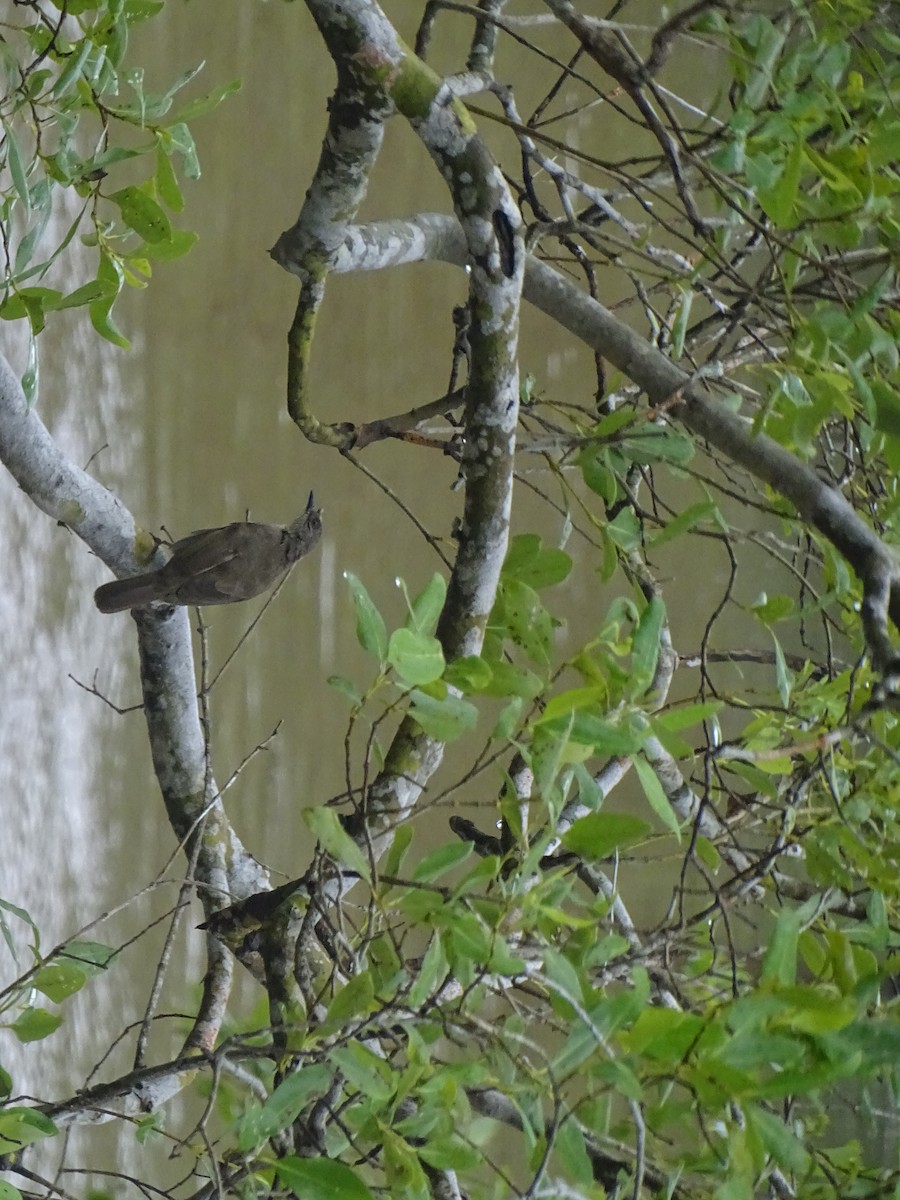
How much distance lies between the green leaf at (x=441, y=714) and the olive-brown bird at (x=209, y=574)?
1.15 feet

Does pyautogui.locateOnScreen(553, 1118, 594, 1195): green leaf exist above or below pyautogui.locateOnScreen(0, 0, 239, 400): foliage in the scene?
below

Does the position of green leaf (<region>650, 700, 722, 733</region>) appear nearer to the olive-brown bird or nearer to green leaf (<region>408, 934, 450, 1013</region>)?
green leaf (<region>408, 934, 450, 1013</region>)

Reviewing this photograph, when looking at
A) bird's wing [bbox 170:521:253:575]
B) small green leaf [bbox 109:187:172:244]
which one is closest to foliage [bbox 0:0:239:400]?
small green leaf [bbox 109:187:172:244]

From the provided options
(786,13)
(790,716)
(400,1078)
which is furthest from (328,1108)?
(786,13)

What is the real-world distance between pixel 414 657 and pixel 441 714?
1.6 inches

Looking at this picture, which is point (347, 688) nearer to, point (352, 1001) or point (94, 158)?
point (352, 1001)

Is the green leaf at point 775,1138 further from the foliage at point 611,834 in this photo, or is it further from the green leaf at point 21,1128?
the green leaf at point 21,1128

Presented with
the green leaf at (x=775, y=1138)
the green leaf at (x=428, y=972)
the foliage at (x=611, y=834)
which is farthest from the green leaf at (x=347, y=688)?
the green leaf at (x=775, y=1138)

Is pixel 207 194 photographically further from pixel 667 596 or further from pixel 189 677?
pixel 667 596

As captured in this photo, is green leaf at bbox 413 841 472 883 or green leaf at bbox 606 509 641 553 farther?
green leaf at bbox 606 509 641 553

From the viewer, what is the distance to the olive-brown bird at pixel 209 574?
28.2 inches

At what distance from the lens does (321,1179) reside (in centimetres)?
41

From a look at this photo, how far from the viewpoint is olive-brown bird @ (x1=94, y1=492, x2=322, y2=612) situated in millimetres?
717

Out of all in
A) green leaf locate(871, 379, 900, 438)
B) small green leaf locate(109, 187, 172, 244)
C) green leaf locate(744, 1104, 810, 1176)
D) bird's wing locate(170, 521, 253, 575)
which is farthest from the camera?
bird's wing locate(170, 521, 253, 575)
